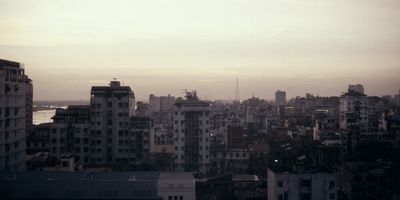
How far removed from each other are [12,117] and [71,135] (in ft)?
11.4

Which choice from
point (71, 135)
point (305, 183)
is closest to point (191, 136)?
point (71, 135)

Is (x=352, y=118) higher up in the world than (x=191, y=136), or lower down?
higher up

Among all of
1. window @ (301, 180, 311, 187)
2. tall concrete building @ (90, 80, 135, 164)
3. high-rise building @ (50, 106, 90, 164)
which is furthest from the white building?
high-rise building @ (50, 106, 90, 164)

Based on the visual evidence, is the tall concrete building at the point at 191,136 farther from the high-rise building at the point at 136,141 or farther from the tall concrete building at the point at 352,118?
the tall concrete building at the point at 352,118

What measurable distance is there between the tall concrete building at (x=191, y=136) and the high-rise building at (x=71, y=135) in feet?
8.10

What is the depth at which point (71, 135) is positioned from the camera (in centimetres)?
1422

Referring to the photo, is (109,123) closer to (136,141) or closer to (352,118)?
(136,141)

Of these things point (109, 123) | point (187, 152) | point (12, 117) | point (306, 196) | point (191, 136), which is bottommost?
point (306, 196)

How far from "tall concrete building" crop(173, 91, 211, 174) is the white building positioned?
620 centimetres

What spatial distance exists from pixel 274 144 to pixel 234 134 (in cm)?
184

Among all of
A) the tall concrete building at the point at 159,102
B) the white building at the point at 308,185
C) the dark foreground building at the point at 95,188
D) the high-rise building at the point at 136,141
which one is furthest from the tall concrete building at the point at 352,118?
the tall concrete building at the point at 159,102

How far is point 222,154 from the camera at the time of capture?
15305mm

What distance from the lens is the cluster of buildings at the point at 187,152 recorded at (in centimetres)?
841

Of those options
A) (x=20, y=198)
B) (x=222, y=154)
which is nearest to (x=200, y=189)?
(x=222, y=154)
